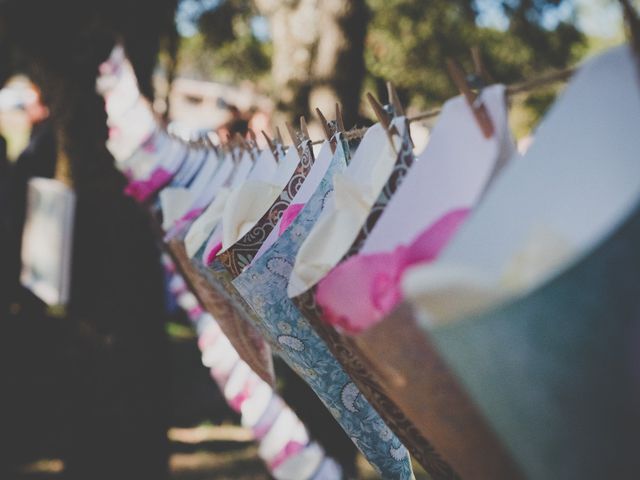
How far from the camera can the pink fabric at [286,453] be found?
184 centimetres

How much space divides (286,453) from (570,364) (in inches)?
52.9

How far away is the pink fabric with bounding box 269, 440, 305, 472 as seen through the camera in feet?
6.04

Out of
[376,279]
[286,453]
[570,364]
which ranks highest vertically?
[376,279]

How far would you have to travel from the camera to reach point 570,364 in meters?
0.61

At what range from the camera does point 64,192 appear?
2.88m

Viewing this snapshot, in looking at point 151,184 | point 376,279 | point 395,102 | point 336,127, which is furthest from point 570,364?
point 151,184

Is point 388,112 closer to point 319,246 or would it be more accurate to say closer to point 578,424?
point 319,246

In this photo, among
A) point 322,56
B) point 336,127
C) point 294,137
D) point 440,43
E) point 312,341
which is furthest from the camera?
point 440,43

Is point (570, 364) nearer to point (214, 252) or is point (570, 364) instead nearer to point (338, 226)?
point (338, 226)

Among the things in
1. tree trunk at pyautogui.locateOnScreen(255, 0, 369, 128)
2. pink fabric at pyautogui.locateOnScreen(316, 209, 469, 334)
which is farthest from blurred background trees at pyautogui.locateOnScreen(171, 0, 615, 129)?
pink fabric at pyautogui.locateOnScreen(316, 209, 469, 334)

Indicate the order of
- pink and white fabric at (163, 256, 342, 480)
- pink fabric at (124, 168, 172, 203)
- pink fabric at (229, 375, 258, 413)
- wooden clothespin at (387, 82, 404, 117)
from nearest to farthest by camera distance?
1. wooden clothespin at (387, 82, 404, 117)
2. pink and white fabric at (163, 256, 342, 480)
3. pink fabric at (229, 375, 258, 413)
4. pink fabric at (124, 168, 172, 203)

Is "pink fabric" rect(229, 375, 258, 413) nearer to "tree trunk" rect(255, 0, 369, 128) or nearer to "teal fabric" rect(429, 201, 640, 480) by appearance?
"teal fabric" rect(429, 201, 640, 480)

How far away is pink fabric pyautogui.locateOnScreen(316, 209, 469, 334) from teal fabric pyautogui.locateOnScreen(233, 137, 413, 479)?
0.90 feet

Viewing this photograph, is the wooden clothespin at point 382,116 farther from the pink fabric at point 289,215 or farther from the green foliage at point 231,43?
the green foliage at point 231,43
